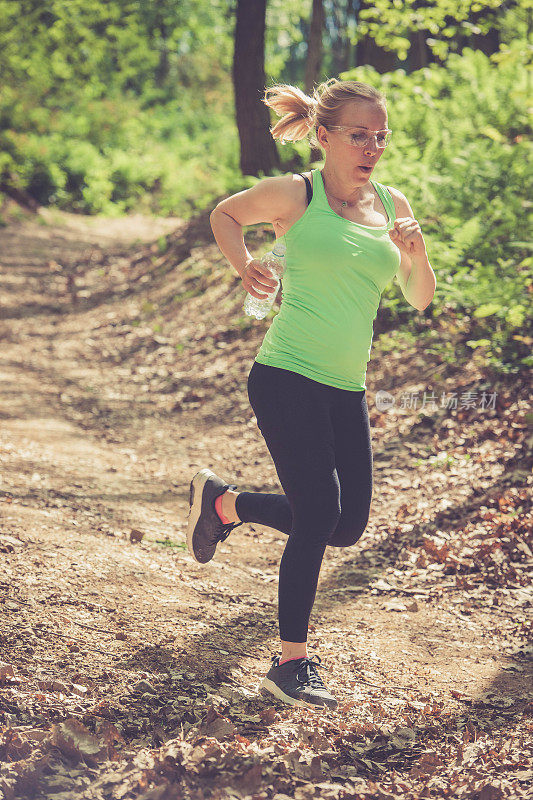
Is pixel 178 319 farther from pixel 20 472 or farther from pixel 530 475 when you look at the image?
pixel 530 475

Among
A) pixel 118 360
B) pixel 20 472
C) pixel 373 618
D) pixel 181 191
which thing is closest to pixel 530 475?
pixel 373 618

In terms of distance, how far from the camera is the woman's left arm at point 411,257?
3068 mm

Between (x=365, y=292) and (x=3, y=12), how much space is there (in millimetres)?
19141

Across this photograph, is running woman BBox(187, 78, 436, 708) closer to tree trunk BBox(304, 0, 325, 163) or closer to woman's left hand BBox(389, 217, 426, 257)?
woman's left hand BBox(389, 217, 426, 257)

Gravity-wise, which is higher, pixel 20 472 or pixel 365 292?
pixel 365 292

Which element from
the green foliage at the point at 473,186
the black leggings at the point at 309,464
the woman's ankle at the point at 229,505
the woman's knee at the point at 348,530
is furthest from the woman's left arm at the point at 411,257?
the green foliage at the point at 473,186

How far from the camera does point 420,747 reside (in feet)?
9.82

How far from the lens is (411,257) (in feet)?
10.7

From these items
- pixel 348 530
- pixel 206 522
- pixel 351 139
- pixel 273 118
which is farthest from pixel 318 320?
pixel 273 118

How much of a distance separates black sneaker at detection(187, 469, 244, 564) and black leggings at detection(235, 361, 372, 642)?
0.56 metres

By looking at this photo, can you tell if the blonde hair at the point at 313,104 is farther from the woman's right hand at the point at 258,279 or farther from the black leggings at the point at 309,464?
the black leggings at the point at 309,464

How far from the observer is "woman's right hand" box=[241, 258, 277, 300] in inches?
119

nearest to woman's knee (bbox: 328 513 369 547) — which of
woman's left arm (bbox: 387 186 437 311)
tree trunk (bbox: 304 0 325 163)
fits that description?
woman's left arm (bbox: 387 186 437 311)

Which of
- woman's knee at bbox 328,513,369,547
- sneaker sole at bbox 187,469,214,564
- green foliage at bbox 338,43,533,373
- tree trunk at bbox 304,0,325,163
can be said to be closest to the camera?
woman's knee at bbox 328,513,369,547
